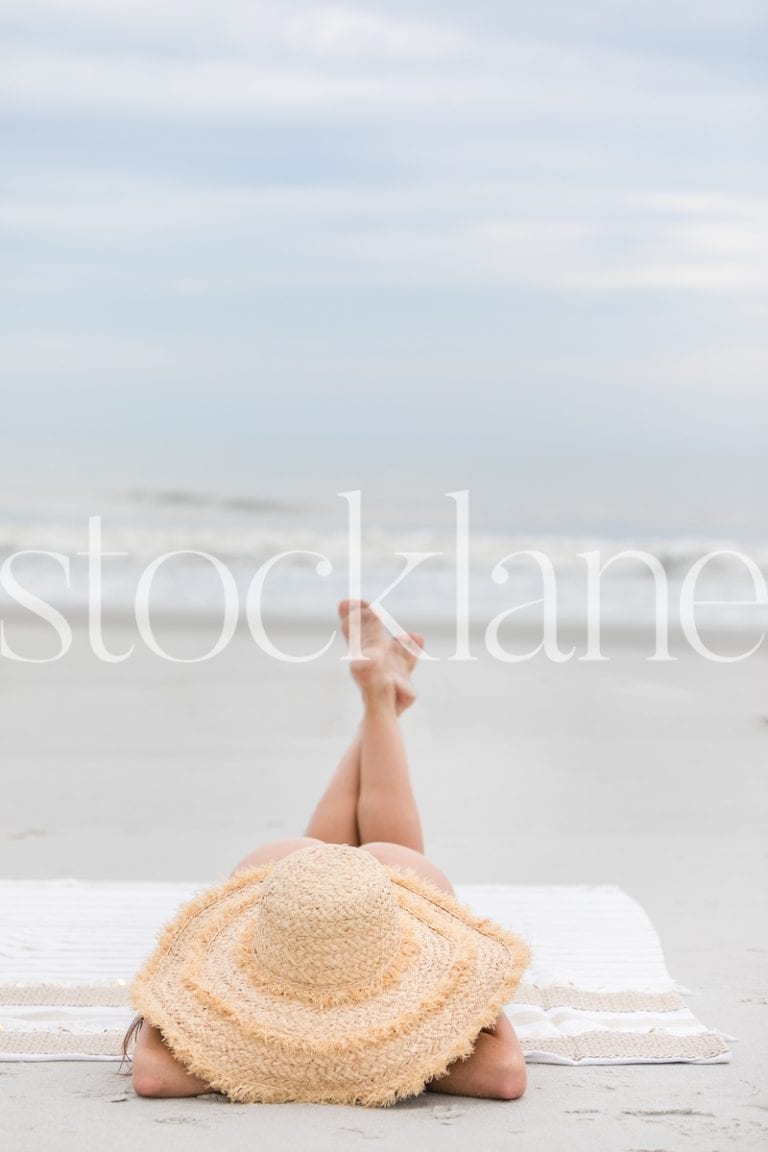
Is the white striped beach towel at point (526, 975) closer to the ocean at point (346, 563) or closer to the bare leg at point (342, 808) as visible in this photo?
the bare leg at point (342, 808)

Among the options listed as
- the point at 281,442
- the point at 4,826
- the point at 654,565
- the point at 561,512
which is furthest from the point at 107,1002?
the point at 281,442

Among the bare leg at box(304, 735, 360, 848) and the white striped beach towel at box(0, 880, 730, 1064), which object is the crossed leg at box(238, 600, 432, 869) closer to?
the bare leg at box(304, 735, 360, 848)

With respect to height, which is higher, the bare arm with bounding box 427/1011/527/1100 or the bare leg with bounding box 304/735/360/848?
the bare leg with bounding box 304/735/360/848

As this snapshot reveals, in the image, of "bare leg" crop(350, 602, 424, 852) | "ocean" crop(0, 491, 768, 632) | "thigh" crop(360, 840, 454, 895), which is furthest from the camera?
"ocean" crop(0, 491, 768, 632)

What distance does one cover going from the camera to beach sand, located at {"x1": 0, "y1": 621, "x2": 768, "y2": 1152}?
2008 mm

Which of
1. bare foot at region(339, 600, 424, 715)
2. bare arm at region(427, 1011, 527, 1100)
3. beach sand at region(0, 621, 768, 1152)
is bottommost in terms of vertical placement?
beach sand at region(0, 621, 768, 1152)

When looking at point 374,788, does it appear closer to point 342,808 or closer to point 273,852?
point 342,808

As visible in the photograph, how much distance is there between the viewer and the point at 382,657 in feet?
10.6

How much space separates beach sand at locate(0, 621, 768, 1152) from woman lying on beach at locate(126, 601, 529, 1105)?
5 cm

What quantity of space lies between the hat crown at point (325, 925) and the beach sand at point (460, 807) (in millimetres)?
216

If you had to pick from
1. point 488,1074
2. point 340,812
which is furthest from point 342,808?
point 488,1074

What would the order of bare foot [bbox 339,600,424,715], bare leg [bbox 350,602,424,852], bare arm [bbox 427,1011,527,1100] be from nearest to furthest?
bare arm [bbox 427,1011,527,1100], bare leg [bbox 350,602,424,852], bare foot [bbox 339,600,424,715]

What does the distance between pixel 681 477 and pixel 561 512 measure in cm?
392

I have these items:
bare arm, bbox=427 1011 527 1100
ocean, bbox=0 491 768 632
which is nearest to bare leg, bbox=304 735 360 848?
bare arm, bbox=427 1011 527 1100
